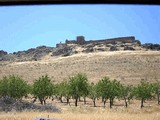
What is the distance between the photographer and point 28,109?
2066cm

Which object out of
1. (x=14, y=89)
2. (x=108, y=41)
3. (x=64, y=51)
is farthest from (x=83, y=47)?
(x=14, y=89)

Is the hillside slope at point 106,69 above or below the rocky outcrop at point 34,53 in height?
below

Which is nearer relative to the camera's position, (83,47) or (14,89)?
(14,89)

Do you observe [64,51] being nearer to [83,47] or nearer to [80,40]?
[83,47]

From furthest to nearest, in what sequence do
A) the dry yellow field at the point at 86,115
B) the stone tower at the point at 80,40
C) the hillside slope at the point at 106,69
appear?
the stone tower at the point at 80,40, the hillside slope at the point at 106,69, the dry yellow field at the point at 86,115

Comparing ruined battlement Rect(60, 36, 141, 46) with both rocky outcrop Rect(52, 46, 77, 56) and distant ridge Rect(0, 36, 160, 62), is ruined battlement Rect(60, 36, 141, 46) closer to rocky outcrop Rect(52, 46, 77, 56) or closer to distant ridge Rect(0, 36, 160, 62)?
distant ridge Rect(0, 36, 160, 62)

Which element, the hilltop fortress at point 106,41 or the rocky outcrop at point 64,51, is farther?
→ the hilltop fortress at point 106,41

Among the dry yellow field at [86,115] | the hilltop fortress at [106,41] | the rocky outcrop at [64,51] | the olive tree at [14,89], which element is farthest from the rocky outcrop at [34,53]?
the dry yellow field at [86,115]

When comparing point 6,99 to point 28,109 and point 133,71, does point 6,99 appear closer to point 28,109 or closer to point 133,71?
point 28,109

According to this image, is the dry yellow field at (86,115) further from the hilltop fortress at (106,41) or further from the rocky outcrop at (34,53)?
the rocky outcrop at (34,53)

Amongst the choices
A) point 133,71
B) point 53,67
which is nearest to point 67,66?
point 53,67

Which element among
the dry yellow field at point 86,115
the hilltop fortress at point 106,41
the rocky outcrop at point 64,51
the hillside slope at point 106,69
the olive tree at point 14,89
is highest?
the hilltop fortress at point 106,41

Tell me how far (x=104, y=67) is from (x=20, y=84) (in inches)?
1831

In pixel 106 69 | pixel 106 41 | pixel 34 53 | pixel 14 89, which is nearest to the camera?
pixel 14 89
